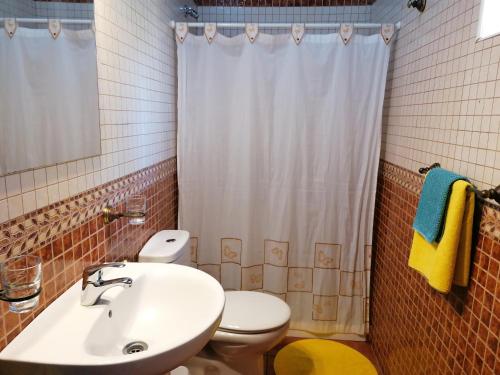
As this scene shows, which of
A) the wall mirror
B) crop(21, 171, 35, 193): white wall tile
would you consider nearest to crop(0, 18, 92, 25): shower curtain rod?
the wall mirror

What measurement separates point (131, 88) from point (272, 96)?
2.85 ft

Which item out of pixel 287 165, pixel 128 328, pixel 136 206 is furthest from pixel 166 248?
pixel 287 165

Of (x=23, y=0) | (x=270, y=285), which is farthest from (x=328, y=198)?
(x=23, y=0)

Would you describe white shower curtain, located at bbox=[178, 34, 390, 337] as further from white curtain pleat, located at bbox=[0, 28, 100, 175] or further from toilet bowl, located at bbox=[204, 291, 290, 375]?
white curtain pleat, located at bbox=[0, 28, 100, 175]

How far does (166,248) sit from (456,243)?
1241 millimetres

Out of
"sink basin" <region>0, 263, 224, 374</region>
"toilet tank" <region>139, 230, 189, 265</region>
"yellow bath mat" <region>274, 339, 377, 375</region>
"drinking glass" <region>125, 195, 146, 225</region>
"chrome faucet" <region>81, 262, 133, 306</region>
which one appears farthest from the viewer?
"yellow bath mat" <region>274, 339, 377, 375</region>

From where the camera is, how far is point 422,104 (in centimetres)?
172

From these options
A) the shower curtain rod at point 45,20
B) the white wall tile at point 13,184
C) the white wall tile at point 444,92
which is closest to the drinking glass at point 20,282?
the white wall tile at point 13,184

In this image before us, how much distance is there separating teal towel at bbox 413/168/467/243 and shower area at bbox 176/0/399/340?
790 mm

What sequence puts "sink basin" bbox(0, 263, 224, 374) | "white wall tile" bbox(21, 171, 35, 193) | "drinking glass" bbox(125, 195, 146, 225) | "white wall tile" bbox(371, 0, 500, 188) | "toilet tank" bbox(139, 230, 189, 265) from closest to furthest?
1. "sink basin" bbox(0, 263, 224, 374)
2. "white wall tile" bbox(21, 171, 35, 193)
3. "white wall tile" bbox(371, 0, 500, 188)
4. "drinking glass" bbox(125, 195, 146, 225)
5. "toilet tank" bbox(139, 230, 189, 265)

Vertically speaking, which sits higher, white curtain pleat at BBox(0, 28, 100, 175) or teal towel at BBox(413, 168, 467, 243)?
white curtain pleat at BBox(0, 28, 100, 175)

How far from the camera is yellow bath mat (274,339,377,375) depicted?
2.11m

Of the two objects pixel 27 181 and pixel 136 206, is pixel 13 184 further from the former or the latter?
pixel 136 206

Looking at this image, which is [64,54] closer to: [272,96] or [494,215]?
[272,96]
